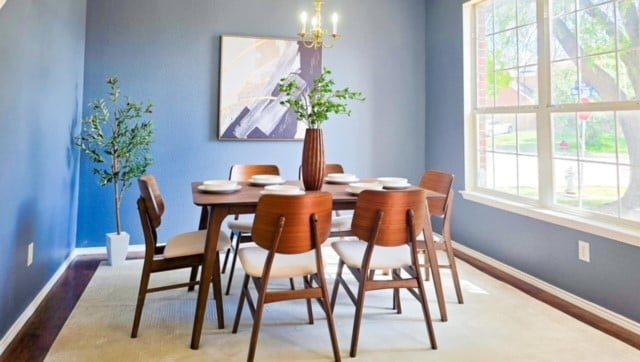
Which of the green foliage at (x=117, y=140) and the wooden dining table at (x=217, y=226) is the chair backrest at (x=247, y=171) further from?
the green foliage at (x=117, y=140)

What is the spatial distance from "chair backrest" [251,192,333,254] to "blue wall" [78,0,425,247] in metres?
2.35

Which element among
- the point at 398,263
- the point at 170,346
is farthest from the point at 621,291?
the point at 170,346

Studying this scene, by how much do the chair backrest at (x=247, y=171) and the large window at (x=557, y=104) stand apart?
2029mm

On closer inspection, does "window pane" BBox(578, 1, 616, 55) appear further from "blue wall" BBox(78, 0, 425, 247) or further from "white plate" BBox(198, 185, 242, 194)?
"white plate" BBox(198, 185, 242, 194)

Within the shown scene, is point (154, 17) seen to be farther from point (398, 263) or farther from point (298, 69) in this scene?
point (398, 263)

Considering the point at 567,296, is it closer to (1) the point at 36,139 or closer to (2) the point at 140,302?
(2) the point at 140,302

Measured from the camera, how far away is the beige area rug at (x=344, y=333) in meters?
2.07

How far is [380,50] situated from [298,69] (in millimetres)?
1000

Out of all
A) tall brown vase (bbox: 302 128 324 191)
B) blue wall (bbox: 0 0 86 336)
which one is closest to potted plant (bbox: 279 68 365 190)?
tall brown vase (bbox: 302 128 324 191)

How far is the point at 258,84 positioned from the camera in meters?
4.19

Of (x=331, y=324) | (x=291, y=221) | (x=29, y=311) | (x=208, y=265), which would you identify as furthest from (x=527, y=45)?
(x=29, y=311)

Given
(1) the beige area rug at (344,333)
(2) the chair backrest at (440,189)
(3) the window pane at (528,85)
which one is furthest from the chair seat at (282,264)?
(3) the window pane at (528,85)

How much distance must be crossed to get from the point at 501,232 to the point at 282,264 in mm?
2291

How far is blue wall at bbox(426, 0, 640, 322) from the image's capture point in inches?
99.9
